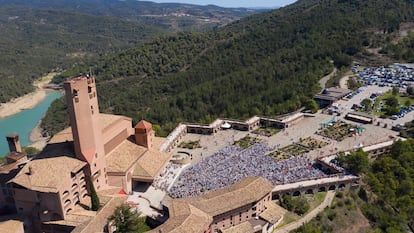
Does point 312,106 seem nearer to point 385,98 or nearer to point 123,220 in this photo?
point 385,98

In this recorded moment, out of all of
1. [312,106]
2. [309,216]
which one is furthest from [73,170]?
[312,106]

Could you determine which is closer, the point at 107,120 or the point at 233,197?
the point at 233,197

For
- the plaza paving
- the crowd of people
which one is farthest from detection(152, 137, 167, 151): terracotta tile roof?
the crowd of people

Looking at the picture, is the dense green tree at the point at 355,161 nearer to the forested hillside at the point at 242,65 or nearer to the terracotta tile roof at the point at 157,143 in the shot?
the terracotta tile roof at the point at 157,143

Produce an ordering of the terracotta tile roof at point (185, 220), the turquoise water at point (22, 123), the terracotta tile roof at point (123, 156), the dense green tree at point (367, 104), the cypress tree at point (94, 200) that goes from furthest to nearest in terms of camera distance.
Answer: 1. the turquoise water at point (22, 123)
2. the dense green tree at point (367, 104)
3. the terracotta tile roof at point (123, 156)
4. the cypress tree at point (94, 200)
5. the terracotta tile roof at point (185, 220)

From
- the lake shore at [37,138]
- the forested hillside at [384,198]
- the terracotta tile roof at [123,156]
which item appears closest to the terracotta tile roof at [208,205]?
the forested hillside at [384,198]

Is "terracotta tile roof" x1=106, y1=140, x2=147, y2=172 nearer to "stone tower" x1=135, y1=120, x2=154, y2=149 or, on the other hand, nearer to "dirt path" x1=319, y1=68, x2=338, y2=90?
"stone tower" x1=135, y1=120, x2=154, y2=149
